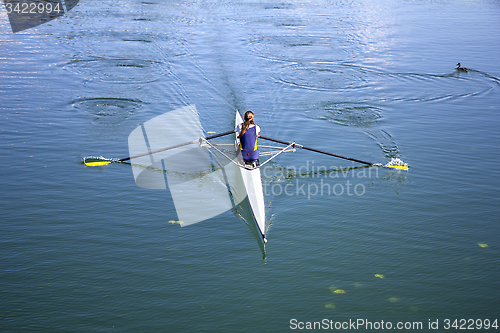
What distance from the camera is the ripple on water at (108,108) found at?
1361cm

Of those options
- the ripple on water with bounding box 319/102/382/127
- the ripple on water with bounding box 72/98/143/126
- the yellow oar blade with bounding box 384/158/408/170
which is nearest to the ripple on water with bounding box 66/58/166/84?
the ripple on water with bounding box 72/98/143/126

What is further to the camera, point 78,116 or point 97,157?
point 78,116

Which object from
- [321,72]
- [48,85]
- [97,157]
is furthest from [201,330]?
[321,72]

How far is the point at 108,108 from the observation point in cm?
1440

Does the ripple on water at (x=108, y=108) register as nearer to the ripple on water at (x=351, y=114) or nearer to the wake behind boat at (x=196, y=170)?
the wake behind boat at (x=196, y=170)

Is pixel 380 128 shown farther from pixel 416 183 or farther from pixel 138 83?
pixel 138 83

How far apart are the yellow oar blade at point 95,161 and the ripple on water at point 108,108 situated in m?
2.45

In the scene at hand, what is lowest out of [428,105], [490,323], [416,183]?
[490,323]

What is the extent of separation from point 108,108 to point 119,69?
4.45 m

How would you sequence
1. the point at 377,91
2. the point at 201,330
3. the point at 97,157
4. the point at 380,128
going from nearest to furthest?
the point at 201,330, the point at 97,157, the point at 380,128, the point at 377,91

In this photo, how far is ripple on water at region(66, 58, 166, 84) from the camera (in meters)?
17.0

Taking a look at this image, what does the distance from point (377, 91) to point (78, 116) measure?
38.8 feet

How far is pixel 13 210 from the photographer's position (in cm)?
889

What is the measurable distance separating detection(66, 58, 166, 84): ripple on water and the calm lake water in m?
0.13
